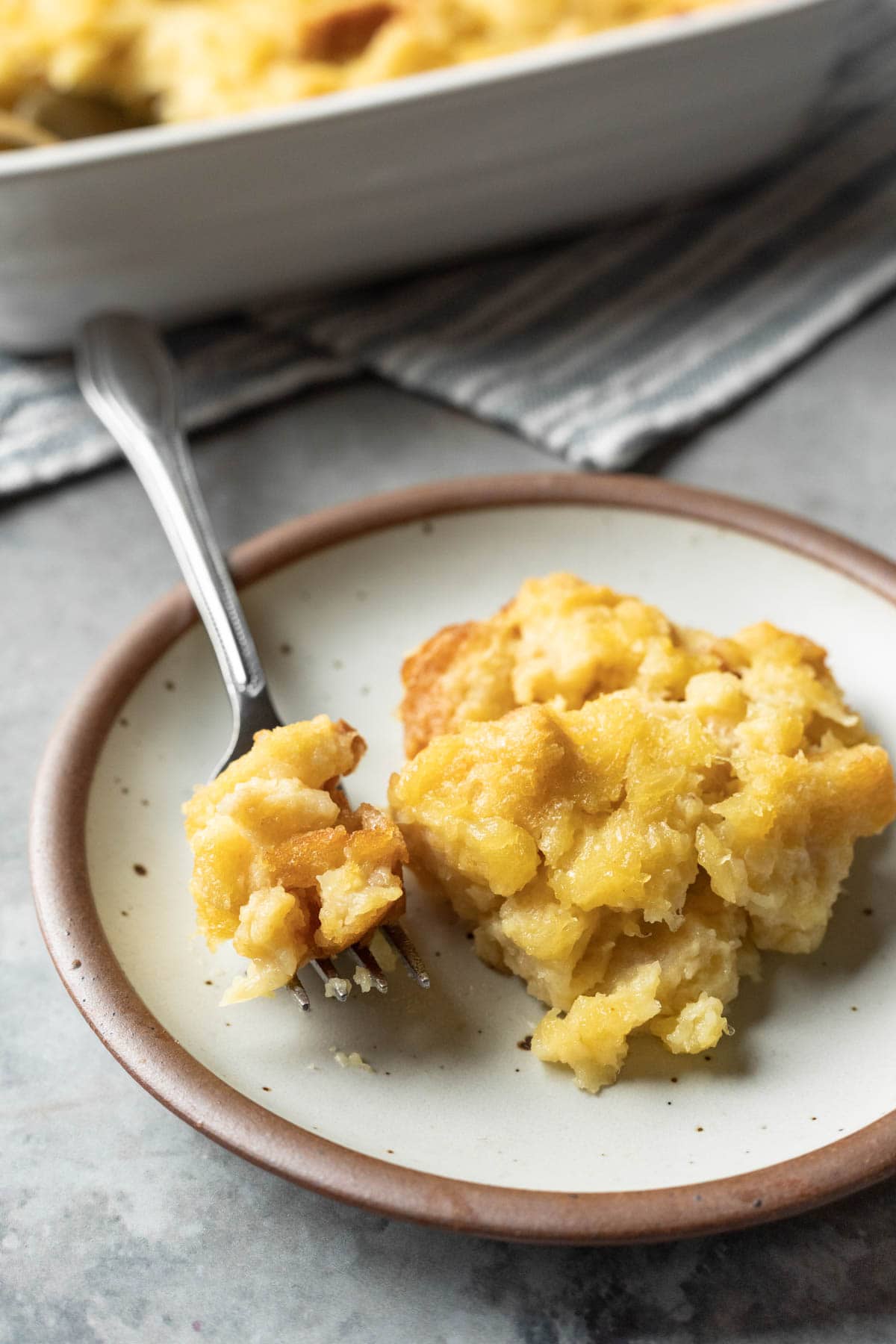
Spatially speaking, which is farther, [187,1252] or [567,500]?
[567,500]

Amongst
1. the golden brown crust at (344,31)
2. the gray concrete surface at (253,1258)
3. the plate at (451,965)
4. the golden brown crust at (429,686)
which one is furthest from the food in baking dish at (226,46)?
the gray concrete surface at (253,1258)

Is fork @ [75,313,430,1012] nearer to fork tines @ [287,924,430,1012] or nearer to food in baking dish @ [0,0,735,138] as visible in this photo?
fork tines @ [287,924,430,1012]

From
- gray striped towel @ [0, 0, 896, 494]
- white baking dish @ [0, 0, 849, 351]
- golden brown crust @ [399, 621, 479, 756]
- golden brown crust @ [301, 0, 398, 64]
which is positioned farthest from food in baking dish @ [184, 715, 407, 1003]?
golden brown crust @ [301, 0, 398, 64]

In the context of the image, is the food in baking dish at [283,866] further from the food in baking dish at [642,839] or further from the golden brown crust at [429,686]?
the golden brown crust at [429,686]

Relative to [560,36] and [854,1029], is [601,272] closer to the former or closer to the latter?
[560,36]

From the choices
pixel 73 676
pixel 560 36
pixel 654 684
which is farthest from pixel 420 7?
pixel 654 684

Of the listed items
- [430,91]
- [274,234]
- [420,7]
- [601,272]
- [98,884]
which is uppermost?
[420,7]

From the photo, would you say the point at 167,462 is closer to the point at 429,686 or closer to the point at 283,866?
the point at 429,686
